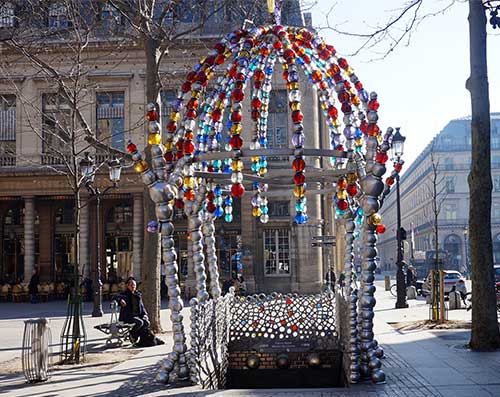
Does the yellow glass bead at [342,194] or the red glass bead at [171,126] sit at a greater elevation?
the red glass bead at [171,126]

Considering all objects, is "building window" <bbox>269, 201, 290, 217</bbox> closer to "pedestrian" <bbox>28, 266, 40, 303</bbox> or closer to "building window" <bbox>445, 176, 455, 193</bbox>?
"pedestrian" <bbox>28, 266, 40, 303</bbox>

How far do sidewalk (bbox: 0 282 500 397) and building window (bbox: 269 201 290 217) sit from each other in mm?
19101

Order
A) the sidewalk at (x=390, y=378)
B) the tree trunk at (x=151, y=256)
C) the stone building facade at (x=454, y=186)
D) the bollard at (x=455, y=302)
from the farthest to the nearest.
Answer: the stone building facade at (x=454, y=186) < the bollard at (x=455, y=302) < the tree trunk at (x=151, y=256) < the sidewalk at (x=390, y=378)

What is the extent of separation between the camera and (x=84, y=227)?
33656 mm

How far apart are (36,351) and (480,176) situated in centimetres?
896

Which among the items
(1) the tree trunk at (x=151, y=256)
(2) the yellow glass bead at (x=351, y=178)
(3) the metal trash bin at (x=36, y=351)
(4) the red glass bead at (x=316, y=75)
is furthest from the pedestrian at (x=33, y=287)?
(4) the red glass bead at (x=316, y=75)

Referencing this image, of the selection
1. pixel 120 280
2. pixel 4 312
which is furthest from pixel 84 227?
pixel 4 312

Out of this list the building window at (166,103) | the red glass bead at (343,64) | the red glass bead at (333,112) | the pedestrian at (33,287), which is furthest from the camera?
the pedestrian at (33,287)

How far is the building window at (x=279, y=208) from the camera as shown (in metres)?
33.9

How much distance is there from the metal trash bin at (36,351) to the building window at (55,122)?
26.4 ft

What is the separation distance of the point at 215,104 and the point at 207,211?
84.8 inches

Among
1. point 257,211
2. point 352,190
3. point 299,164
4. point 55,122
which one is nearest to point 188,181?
point 299,164

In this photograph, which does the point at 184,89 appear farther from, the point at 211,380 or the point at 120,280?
the point at 120,280

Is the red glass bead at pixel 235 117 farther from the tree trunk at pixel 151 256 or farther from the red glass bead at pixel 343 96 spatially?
the tree trunk at pixel 151 256
